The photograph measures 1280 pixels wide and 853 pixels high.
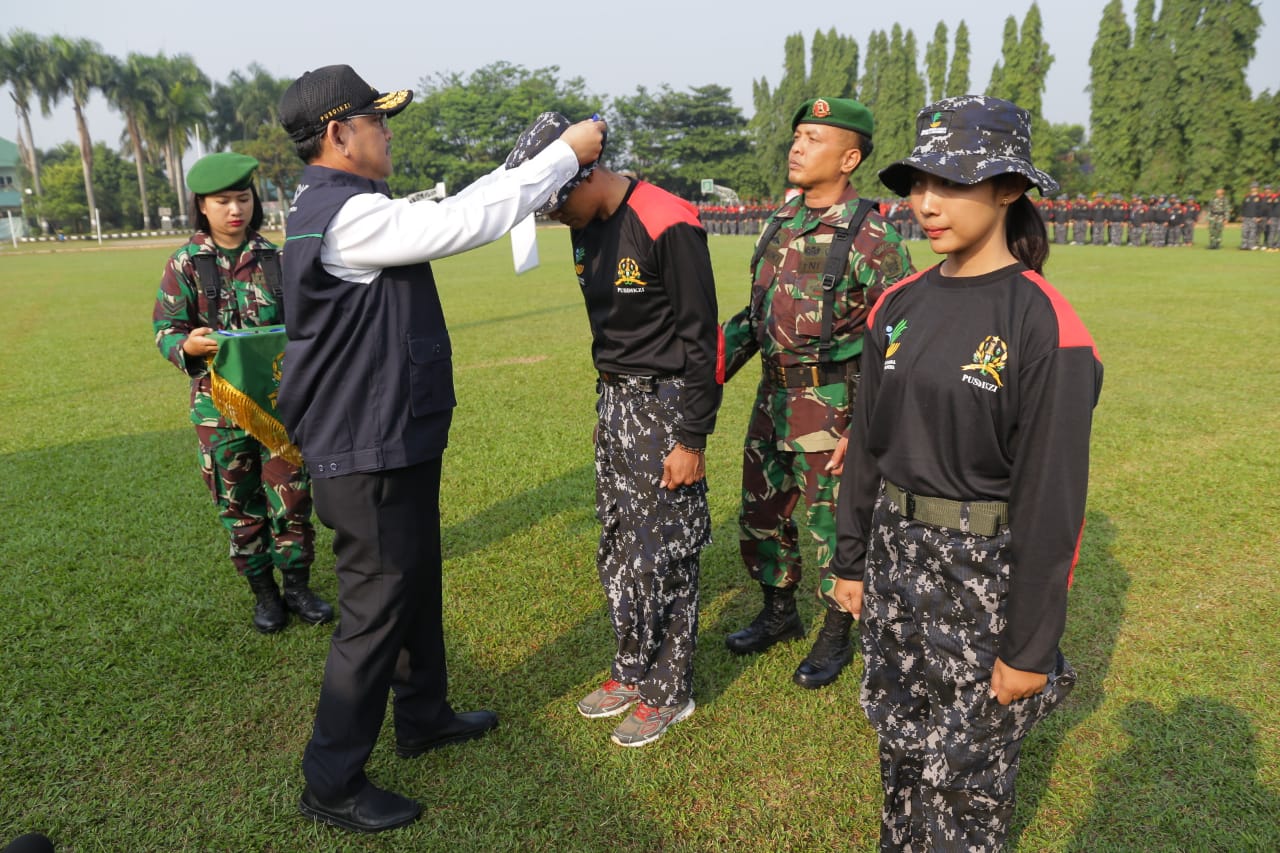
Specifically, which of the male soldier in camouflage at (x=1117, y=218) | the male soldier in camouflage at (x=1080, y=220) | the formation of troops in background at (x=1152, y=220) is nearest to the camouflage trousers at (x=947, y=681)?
the formation of troops in background at (x=1152, y=220)

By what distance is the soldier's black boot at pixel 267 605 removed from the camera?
387 centimetres

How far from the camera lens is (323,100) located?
2.33 metres

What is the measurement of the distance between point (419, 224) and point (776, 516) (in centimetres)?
203

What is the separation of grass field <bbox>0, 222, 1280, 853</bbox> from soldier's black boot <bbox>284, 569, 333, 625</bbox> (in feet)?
0.27

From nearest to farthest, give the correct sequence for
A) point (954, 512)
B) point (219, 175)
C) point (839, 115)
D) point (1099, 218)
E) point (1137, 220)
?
1. point (954, 512)
2. point (839, 115)
3. point (219, 175)
4. point (1137, 220)
5. point (1099, 218)

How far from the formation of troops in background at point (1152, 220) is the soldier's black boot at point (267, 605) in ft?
63.0

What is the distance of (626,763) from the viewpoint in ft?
9.53

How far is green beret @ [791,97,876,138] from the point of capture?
3277 mm

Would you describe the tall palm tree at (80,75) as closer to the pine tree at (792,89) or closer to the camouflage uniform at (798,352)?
the pine tree at (792,89)

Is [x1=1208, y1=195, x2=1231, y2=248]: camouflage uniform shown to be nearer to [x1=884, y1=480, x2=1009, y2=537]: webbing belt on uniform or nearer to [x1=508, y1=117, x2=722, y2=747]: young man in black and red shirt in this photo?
[x1=508, y1=117, x2=722, y2=747]: young man in black and red shirt

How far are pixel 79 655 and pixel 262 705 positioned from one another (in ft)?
3.51

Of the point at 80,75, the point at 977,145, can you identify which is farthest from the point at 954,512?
the point at 80,75

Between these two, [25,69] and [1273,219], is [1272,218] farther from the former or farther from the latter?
[25,69]

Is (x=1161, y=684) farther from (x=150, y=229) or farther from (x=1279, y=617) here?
(x=150, y=229)
